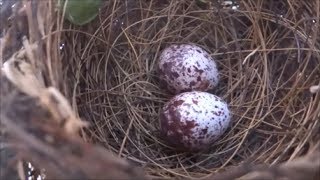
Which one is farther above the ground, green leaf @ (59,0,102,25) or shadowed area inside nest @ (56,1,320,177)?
green leaf @ (59,0,102,25)

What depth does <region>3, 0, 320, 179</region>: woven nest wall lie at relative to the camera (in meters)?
0.95

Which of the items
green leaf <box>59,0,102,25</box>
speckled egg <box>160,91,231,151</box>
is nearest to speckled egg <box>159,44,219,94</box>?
speckled egg <box>160,91,231,151</box>

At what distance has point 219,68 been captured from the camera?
112cm

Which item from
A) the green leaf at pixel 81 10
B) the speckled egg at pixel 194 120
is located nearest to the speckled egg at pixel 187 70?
the speckled egg at pixel 194 120

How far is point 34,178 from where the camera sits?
2.72ft

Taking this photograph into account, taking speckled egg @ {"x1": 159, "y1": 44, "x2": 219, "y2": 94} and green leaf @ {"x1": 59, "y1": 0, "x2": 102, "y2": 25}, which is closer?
green leaf @ {"x1": 59, "y1": 0, "x2": 102, "y2": 25}

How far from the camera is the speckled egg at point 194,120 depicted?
94 centimetres

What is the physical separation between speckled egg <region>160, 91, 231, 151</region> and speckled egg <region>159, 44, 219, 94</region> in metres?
0.05

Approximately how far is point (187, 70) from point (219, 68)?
119 mm

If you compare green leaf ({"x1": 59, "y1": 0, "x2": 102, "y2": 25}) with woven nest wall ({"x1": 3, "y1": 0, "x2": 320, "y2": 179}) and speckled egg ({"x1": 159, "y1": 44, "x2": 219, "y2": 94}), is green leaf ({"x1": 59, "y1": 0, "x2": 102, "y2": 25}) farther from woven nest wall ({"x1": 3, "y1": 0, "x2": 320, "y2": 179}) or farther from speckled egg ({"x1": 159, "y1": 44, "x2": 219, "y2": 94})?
speckled egg ({"x1": 159, "y1": 44, "x2": 219, "y2": 94})

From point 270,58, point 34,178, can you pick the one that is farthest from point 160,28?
point 34,178

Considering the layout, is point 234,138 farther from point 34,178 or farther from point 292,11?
point 34,178

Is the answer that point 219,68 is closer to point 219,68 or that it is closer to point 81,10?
point 219,68

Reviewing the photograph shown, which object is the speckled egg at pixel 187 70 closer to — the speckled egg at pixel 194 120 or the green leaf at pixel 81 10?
the speckled egg at pixel 194 120
